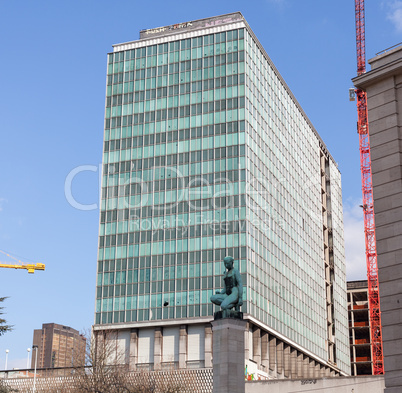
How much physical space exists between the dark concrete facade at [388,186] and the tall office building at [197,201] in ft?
212

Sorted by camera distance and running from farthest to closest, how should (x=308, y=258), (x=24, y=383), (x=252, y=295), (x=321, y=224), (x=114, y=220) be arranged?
(x=321, y=224), (x=308, y=258), (x=114, y=220), (x=252, y=295), (x=24, y=383)

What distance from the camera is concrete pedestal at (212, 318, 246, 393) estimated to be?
164ft

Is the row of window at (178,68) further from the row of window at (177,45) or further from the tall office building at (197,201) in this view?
the row of window at (177,45)

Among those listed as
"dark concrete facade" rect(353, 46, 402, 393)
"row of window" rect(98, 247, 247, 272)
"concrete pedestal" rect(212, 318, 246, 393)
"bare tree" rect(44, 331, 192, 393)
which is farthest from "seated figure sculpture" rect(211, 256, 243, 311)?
"row of window" rect(98, 247, 247, 272)

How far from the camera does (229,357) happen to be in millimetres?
50125

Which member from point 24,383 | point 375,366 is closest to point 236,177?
point 24,383

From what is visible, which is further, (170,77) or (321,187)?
(321,187)

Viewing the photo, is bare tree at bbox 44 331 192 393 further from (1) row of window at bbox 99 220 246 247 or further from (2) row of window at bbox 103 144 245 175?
(2) row of window at bbox 103 144 245 175

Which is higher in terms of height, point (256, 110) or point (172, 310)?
point (256, 110)

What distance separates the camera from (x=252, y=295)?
111000mm

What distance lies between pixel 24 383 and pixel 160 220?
104ft

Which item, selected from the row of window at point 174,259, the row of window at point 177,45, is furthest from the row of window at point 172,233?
the row of window at point 177,45

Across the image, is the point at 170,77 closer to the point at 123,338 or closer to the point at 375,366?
the point at 123,338

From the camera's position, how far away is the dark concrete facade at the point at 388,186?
142ft
